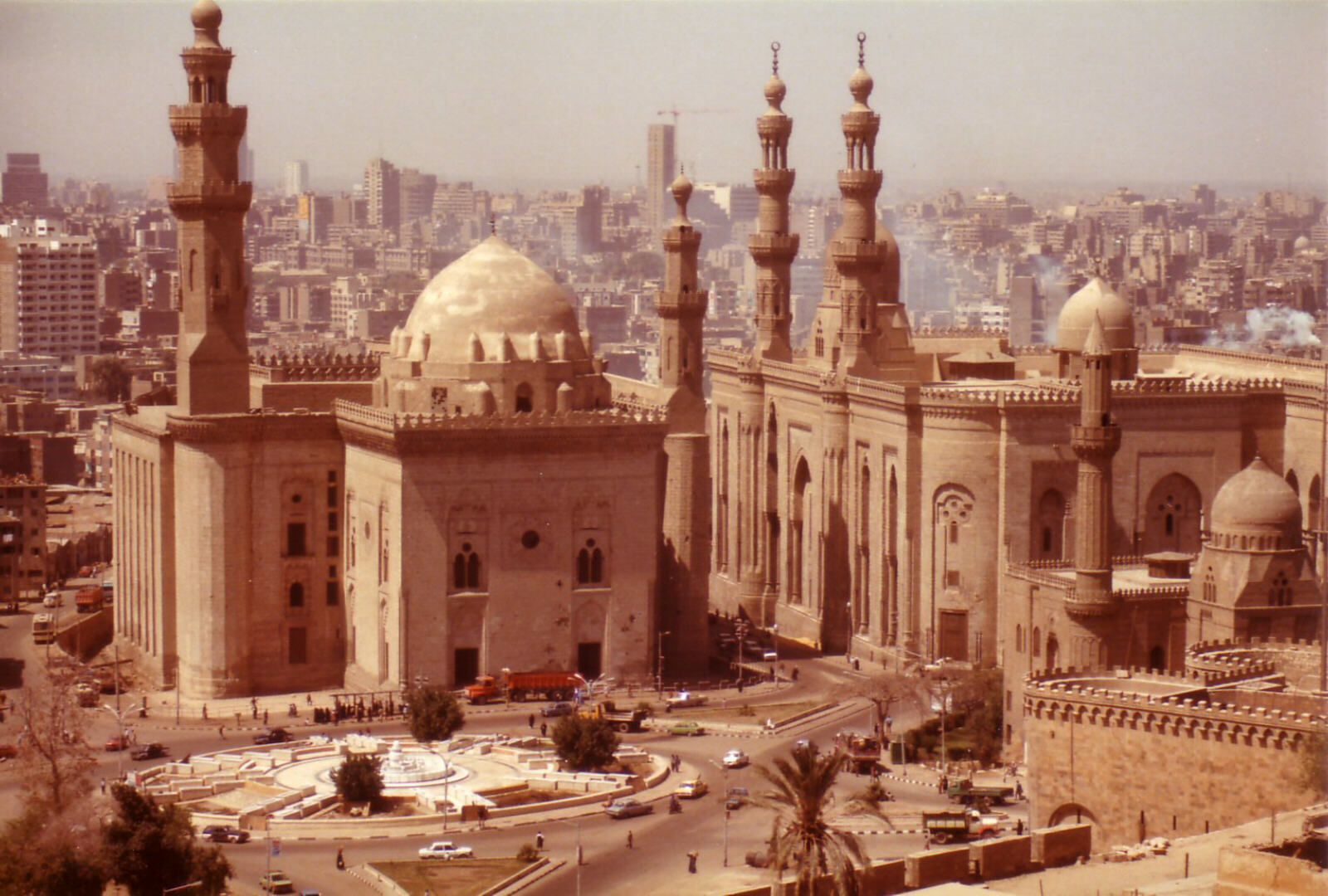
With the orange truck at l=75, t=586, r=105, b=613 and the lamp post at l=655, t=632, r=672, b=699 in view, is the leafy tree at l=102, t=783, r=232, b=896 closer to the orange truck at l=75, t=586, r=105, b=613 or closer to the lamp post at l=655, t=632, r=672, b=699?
the lamp post at l=655, t=632, r=672, b=699

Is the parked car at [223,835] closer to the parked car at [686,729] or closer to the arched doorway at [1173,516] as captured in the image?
the parked car at [686,729]

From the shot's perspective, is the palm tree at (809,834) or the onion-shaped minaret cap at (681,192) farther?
the onion-shaped minaret cap at (681,192)

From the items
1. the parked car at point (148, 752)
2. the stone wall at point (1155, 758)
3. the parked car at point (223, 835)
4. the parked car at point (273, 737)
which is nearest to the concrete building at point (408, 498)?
the parked car at point (273, 737)

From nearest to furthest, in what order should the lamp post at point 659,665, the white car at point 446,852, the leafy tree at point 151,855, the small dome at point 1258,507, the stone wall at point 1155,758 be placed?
1. the stone wall at point 1155,758
2. the leafy tree at point 151,855
3. the white car at point 446,852
4. the small dome at point 1258,507
5. the lamp post at point 659,665

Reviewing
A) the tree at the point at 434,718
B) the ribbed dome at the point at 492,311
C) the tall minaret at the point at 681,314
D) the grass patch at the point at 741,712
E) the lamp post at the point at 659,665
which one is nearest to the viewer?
the tree at the point at 434,718

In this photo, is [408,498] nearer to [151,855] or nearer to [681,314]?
[681,314]

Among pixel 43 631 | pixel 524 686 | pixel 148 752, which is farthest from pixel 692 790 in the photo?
pixel 43 631

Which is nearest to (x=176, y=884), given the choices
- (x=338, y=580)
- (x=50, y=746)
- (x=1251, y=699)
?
(x=50, y=746)
